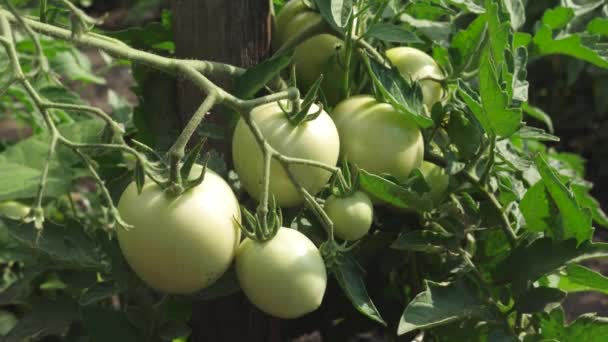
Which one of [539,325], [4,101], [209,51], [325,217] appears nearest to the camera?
[325,217]

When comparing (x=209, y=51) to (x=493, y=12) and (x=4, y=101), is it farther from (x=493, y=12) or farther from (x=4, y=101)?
(x=4, y=101)

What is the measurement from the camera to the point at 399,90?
886 millimetres

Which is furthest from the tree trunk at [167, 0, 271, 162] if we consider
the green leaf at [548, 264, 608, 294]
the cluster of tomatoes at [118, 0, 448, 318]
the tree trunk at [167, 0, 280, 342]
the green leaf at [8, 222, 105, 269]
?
the green leaf at [548, 264, 608, 294]

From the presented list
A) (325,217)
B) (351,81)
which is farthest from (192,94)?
(325,217)

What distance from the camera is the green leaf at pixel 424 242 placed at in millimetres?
887

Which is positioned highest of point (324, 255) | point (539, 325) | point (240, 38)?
point (240, 38)

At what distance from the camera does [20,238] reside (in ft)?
2.75

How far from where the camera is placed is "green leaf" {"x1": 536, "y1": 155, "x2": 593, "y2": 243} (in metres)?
0.81

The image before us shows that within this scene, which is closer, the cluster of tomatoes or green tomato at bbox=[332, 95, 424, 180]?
the cluster of tomatoes

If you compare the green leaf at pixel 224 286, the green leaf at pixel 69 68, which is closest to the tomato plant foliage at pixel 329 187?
the green leaf at pixel 224 286

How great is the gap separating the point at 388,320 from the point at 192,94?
0.41 meters

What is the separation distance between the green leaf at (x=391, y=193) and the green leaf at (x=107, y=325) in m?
0.34

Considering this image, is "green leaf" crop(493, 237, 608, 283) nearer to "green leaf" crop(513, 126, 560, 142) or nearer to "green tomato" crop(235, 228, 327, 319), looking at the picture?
"green leaf" crop(513, 126, 560, 142)

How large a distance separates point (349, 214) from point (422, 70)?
27cm
